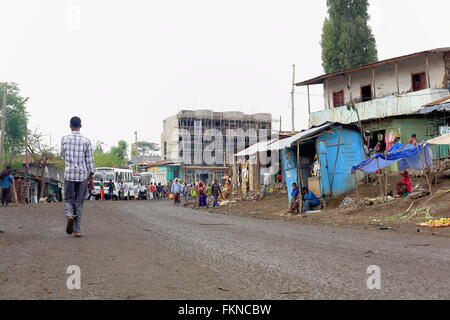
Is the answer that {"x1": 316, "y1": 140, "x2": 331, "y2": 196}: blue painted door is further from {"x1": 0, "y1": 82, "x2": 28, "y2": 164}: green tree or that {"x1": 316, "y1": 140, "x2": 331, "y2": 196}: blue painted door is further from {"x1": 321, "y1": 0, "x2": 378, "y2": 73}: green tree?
{"x1": 0, "y1": 82, "x2": 28, "y2": 164}: green tree

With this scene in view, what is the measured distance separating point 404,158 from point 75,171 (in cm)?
1256

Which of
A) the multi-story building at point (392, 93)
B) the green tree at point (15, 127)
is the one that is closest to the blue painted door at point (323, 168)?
the multi-story building at point (392, 93)

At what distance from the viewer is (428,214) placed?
40.6 feet

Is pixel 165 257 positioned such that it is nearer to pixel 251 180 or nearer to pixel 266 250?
pixel 266 250

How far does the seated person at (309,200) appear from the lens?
18461 millimetres

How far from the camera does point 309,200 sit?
1866 cm

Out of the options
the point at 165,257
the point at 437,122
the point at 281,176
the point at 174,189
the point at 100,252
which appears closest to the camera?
the point at 165,257

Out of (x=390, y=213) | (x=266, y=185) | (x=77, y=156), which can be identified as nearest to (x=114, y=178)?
(x=266, y=185)

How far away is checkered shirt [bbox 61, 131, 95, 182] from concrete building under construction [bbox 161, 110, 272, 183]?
2501 inches

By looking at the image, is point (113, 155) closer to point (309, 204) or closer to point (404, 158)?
point (309, 204)

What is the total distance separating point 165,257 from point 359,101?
94.4ft

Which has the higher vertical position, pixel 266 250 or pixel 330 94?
pixel 330 94
